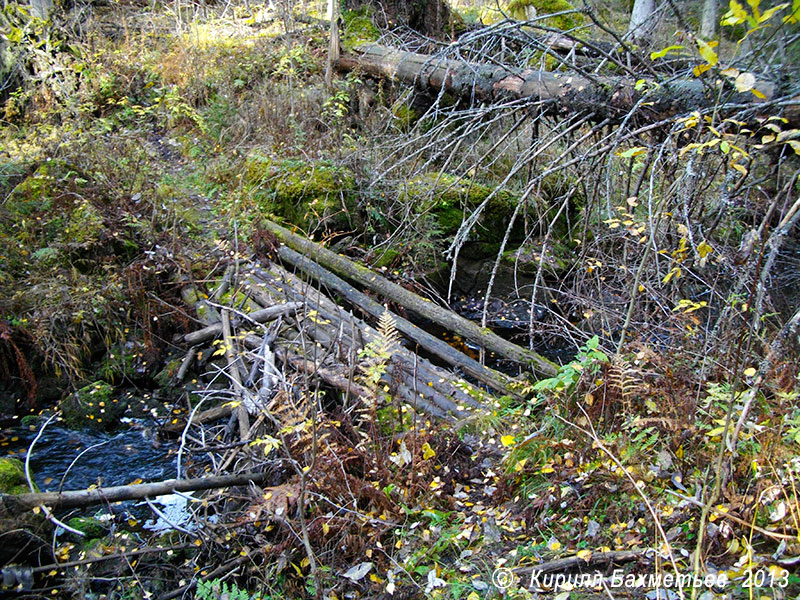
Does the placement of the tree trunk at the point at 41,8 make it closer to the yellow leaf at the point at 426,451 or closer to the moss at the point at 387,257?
the moss at the point at 387,257

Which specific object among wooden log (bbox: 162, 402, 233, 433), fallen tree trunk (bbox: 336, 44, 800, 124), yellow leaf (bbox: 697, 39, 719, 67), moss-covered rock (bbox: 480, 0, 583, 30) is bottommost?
wooden log (bbox: 162, 402, 233, 433)

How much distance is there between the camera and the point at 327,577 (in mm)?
3068

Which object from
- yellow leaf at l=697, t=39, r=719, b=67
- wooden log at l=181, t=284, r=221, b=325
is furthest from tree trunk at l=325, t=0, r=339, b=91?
yellow leaf at l=697, t=39, r=719, b=67

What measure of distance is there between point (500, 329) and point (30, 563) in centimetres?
533

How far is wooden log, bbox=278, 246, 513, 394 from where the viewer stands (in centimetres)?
473

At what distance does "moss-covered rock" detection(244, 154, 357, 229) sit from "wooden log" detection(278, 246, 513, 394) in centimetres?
87

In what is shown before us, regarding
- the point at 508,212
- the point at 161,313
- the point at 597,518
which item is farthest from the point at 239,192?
the point at 597,518

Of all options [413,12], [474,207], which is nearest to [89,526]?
[474,207]

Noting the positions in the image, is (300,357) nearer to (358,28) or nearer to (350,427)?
(350,427)

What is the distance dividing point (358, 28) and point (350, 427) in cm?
829

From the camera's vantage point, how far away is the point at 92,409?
5359mm

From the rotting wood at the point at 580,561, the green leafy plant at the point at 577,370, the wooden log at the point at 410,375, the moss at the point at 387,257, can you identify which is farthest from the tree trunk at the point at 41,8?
the rotting wood at the point at 580,561

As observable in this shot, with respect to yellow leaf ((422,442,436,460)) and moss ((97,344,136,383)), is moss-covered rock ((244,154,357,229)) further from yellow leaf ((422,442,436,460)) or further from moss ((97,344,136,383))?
yellow leaf ((422,442,436,460))

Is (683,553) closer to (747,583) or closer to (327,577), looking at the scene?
(747,583)
